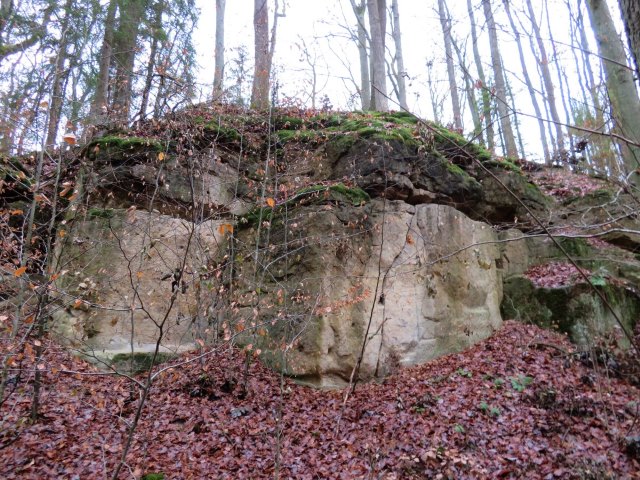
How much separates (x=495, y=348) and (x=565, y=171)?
765 centimetres

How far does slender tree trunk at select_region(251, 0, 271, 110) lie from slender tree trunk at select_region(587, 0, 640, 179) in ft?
26.0

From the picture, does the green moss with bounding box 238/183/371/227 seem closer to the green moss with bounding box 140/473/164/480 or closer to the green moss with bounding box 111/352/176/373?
the green moss with bounding box 111/352/176/373

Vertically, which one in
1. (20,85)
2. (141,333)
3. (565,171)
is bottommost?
(141,333)

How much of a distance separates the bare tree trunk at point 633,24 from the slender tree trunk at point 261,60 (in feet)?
32.9

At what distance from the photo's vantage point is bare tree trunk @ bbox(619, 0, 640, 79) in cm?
192

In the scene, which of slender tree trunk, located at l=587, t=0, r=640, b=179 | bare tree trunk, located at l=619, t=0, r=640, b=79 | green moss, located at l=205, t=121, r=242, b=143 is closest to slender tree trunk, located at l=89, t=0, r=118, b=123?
green moss, located at l=205, t=121, r=242, b=143

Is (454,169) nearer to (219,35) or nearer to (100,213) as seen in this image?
(100,213)

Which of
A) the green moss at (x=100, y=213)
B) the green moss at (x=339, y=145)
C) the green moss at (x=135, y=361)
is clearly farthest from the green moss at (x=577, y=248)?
the green moss at (x=100, y=213)

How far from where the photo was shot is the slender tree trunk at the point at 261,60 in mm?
11547

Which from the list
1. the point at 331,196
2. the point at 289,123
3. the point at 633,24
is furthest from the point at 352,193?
the point at 633,24

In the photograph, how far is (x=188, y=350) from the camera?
23.3ft

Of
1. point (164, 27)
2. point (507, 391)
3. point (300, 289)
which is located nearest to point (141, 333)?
point (300, 289)

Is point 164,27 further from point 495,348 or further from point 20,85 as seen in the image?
point 495,348

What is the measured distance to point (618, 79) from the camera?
4.68 metres
